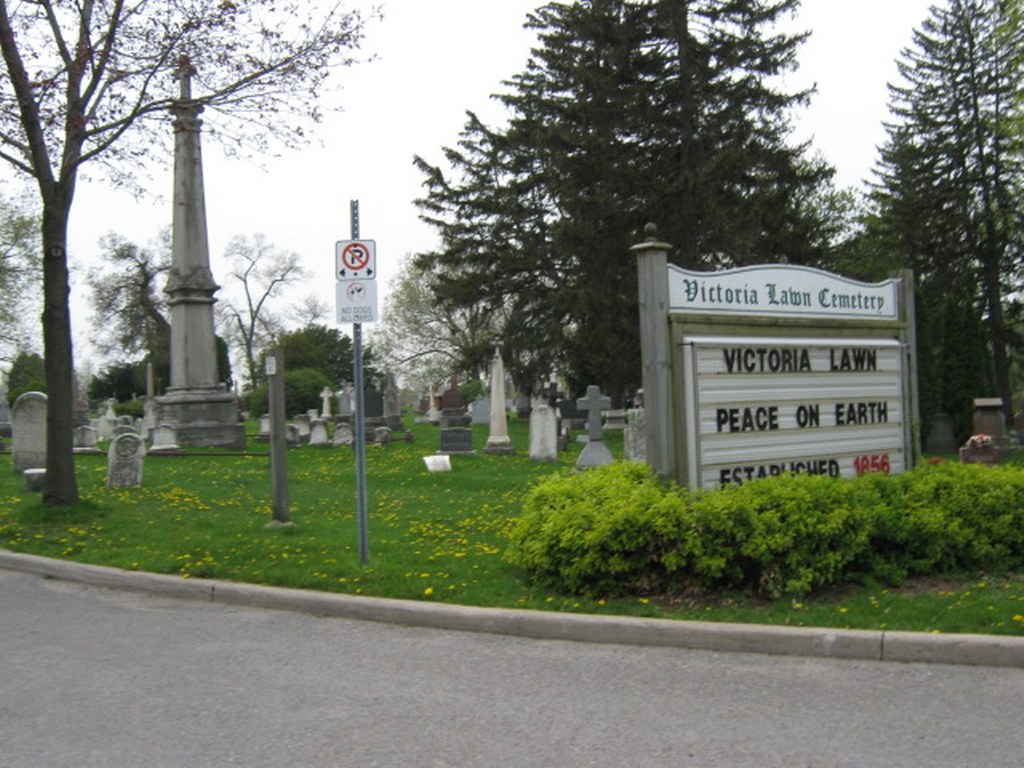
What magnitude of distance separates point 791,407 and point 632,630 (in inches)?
122

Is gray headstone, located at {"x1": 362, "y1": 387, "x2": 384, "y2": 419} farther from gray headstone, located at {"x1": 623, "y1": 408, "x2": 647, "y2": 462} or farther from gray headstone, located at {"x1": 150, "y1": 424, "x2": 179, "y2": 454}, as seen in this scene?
gray headstone, located at {"x1": 623, "y1": 408, "x2": 647, "y2": 462}

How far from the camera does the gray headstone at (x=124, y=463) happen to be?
16641 millimetres

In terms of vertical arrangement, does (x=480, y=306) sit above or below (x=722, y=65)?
below

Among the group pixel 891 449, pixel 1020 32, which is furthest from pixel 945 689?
pixel 1020 32

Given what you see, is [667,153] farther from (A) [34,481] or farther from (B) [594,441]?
(A) [34,481]

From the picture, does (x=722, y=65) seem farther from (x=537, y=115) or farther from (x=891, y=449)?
(x=891, y=449)

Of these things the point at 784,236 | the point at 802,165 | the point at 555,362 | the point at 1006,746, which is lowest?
the point at 1006,746

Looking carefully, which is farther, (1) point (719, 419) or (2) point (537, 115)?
(2) point (537, 115)

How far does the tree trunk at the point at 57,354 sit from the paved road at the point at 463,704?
5.81 metres

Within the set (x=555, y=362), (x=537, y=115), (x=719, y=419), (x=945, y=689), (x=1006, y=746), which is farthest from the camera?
(x=555, y=362)

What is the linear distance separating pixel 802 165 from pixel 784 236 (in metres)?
2.57

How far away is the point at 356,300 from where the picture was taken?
9.02 meters

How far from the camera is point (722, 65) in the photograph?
30.3 meters

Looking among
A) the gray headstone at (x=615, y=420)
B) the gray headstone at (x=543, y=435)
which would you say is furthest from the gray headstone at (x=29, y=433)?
the gray headstone at (x=615, y=420)
